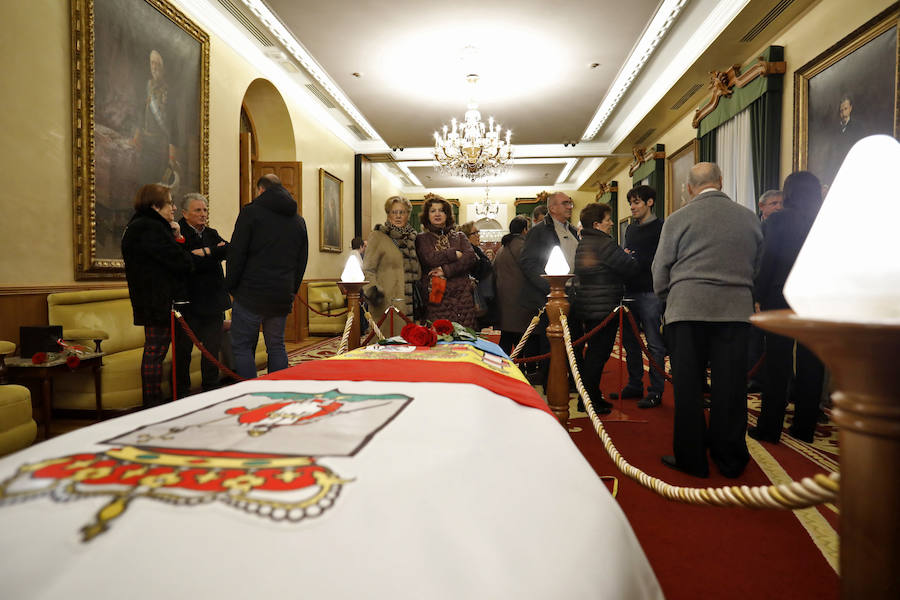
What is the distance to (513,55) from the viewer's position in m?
6.58

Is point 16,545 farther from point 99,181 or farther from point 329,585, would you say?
point 99,181

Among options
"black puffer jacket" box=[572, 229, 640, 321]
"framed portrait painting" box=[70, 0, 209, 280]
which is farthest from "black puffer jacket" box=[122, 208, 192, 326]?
"black puffer jacket" box=[572, 229, 640, 321]

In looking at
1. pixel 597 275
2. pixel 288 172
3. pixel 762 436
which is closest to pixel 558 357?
pixel 597 275

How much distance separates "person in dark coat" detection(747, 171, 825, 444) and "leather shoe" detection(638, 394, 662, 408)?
2.89 feet

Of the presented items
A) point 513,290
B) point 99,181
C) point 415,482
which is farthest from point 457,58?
point 415,482

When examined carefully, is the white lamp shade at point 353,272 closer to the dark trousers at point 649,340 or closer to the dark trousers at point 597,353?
the dark trousers at point 597,353

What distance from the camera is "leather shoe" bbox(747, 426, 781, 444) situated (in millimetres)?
3100

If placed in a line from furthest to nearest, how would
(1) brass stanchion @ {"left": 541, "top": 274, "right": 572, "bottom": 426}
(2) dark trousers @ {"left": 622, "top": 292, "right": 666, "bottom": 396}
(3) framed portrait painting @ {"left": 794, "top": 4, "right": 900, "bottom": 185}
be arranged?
1. (2) dark trousers @ {"left": 622, "top": 292, "right": 666, "bottom": 396}
2. (3) framed portrait painting @ {"left": 794, "top": 4, "right": 900, "bottom": 185}
3. (1) brass stanchion @ {"left": 541, "top": 274, "right": 572, "bottom": 426}

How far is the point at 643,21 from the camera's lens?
5738 mm

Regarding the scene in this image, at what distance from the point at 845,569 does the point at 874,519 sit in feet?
Result: 0.24

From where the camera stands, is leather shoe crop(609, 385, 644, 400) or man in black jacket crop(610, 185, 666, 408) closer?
man in black jacket crop(610, 185, 666, 408)

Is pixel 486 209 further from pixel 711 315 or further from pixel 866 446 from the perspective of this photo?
pixel 866 446

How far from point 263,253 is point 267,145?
4.95 metres

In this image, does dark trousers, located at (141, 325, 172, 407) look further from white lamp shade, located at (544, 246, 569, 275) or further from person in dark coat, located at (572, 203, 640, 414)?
person in dark coat, located at (572, 203, 640, 414)
